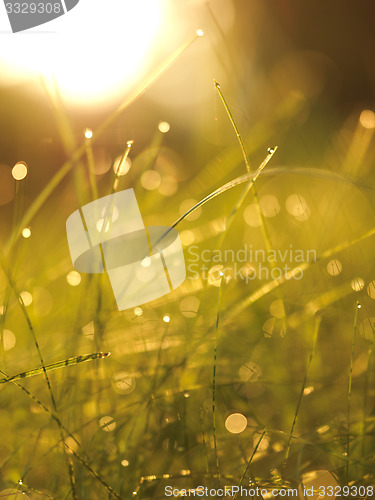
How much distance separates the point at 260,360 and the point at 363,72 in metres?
0.71

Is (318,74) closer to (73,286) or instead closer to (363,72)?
(363,72)

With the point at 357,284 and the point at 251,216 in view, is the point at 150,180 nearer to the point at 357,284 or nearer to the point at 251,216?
the point at 251,216

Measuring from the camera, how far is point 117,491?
452 millimetres

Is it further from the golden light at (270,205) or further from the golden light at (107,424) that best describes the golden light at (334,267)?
the golden light at (107,424)

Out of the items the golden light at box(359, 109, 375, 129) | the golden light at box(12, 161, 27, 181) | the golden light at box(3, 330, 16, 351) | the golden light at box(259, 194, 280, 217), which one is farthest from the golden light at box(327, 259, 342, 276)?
the golden light at box(12, 161, 27, 181)

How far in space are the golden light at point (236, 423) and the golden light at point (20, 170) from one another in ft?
1.95

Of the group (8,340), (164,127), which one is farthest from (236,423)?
(164,127)

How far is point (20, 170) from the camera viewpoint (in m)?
0.87

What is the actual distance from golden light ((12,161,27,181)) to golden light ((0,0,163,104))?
18 cm

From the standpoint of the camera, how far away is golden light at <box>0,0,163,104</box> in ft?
2.87

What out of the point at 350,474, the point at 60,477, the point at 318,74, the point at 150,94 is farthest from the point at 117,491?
the point at 318,74

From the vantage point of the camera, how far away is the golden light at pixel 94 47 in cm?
88

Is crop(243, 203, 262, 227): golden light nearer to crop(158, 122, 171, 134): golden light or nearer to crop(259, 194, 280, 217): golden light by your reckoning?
crop(259, 194, 280, 217): golden light

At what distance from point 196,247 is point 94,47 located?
475 mm
